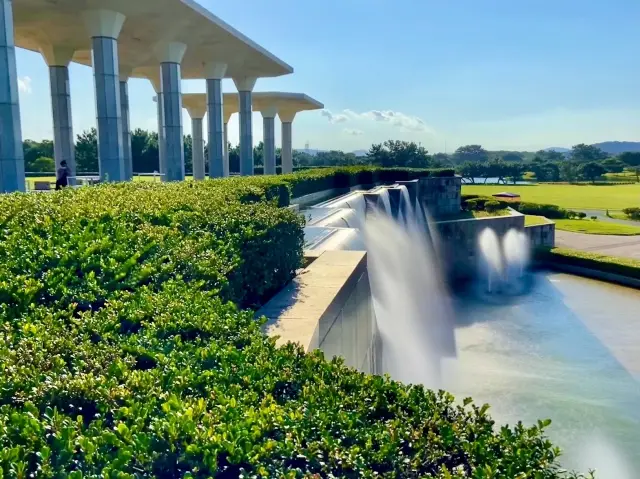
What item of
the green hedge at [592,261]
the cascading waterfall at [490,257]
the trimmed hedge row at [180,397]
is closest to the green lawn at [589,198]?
the green hedge at [592,261]

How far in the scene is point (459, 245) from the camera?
72.6 ft

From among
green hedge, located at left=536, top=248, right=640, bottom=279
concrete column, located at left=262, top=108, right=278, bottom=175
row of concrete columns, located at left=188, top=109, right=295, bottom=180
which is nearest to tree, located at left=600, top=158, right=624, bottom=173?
row of concrete columns, located at left=188, top=109, right=295, bottom=180

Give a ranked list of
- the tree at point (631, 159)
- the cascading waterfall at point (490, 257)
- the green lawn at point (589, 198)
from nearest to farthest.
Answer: the cascading waterfall at point (490, 257) → the green lawn at point (589, 198) → the tree at point (631, 159)

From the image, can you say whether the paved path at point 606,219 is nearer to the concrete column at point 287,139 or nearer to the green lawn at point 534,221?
the green lawn at point 534,221

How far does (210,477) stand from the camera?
167cm

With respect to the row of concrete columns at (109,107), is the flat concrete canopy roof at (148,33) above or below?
above

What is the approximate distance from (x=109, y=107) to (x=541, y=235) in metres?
18.2

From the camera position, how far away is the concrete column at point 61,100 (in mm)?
18188

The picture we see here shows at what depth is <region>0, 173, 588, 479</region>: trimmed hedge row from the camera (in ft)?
5.78

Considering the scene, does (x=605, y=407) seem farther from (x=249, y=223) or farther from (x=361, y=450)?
(x=361, y=450)

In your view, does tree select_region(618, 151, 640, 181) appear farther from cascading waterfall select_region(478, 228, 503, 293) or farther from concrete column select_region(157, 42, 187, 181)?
concrete column select_region(157, 42, 187, 181)

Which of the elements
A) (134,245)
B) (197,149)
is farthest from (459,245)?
(134,245)

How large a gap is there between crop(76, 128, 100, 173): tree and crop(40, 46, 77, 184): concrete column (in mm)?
17479

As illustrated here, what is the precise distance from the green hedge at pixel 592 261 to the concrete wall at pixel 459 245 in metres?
3.37
